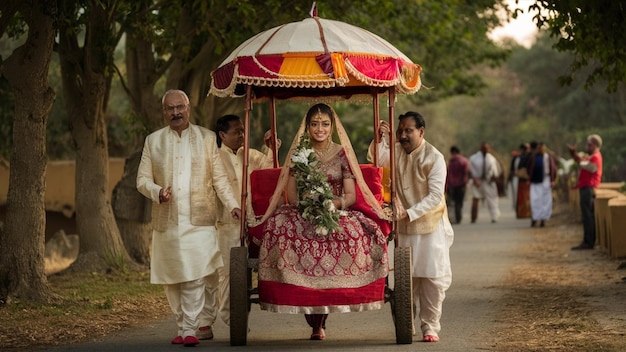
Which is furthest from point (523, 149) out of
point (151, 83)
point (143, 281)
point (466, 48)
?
point (143, 281)

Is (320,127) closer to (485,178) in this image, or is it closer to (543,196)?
(543,196)

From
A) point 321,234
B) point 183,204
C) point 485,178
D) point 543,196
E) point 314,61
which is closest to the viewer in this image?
point 321,234

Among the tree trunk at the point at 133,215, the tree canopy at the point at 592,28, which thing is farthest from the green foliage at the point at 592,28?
the tree trunk at the point at 133,215

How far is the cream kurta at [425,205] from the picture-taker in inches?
421

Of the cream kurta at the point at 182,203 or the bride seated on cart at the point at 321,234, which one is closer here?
the bride seated on cart at the point at 321,234

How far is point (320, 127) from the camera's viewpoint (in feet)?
34.3

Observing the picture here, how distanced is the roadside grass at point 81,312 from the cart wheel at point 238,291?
175cm

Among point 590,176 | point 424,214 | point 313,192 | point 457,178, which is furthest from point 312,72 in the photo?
point 457,178

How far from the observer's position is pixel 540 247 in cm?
2280

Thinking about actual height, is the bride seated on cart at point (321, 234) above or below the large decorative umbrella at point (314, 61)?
below

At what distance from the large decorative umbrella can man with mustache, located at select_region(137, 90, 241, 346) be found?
A: 52 centimetres

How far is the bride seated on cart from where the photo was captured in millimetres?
10188

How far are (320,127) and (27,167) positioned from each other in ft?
14.5

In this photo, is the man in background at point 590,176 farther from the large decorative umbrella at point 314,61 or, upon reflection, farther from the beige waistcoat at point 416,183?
the large decorative umbrella at point 314,61
